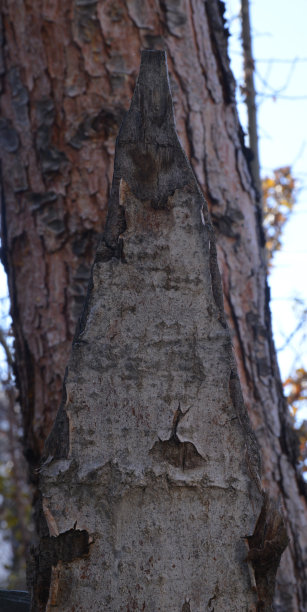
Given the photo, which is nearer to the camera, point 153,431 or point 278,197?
point 153,431

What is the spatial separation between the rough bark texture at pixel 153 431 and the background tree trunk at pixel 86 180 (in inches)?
28.0

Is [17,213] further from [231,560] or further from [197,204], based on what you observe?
[231,560]

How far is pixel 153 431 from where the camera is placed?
1.06 metres

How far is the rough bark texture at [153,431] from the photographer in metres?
1.01

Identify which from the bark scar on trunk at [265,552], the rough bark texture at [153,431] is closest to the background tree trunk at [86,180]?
the rough bark texture at [153,431]

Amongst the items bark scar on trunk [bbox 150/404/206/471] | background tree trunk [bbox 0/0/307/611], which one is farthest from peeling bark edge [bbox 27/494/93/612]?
background tree trunk [bbox 0/0/307/611]

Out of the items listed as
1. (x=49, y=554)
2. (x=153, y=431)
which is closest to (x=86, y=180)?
(x=153, y=431)

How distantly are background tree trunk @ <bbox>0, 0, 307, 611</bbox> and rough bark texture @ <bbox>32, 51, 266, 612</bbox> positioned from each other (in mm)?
712

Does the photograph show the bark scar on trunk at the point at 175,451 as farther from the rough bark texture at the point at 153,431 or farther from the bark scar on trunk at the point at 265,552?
the bark scar on trunk at the point at 265,552

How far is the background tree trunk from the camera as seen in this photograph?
6.06 feet

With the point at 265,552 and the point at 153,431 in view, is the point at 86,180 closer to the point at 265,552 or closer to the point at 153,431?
the point at 153,431

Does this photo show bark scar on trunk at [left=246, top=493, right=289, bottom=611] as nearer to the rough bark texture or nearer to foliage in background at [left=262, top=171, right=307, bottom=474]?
the rough bark texture

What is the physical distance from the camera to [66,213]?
6.14ft

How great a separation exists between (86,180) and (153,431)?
1013 mm
